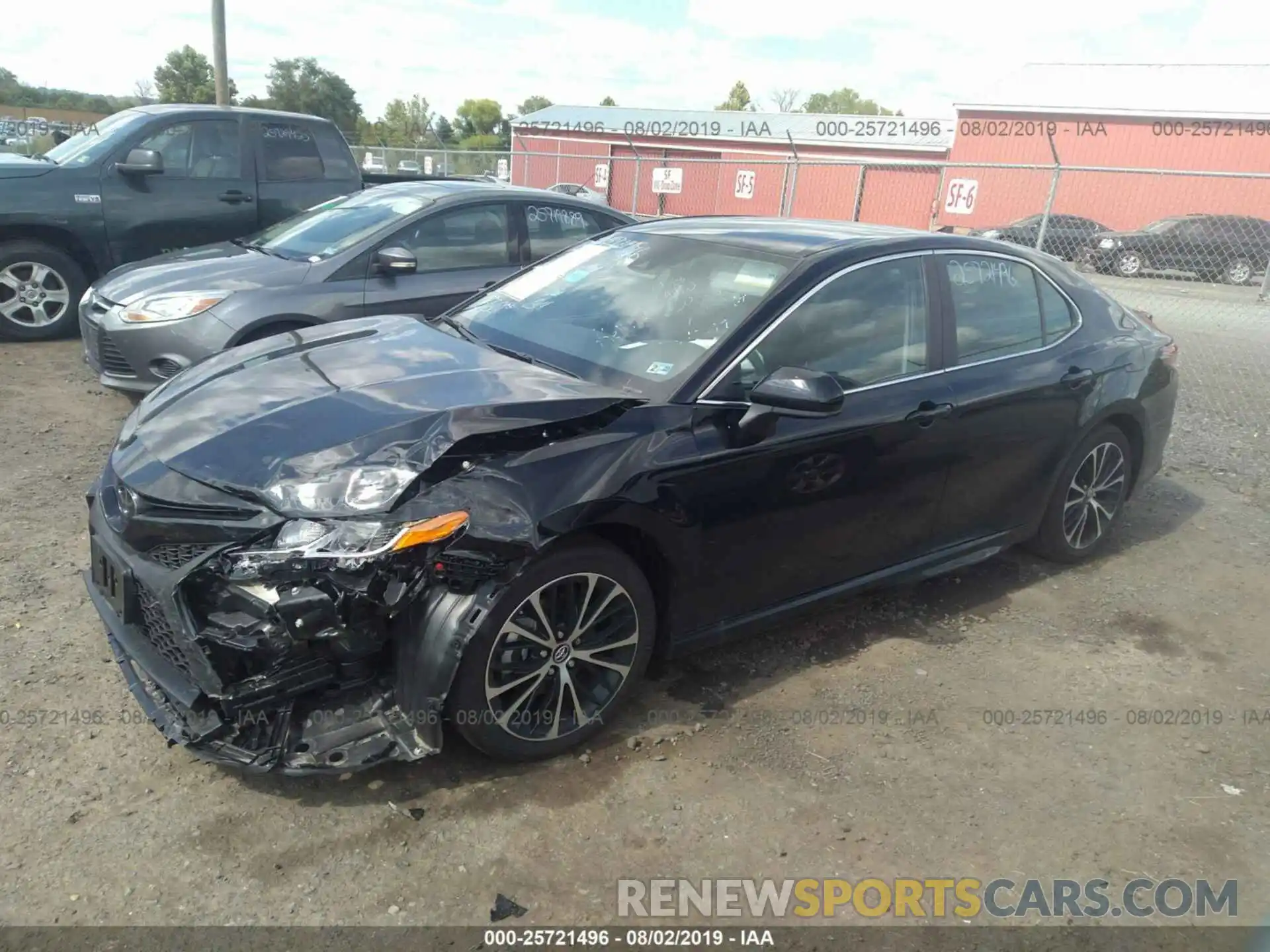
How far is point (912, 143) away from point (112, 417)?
105 ft

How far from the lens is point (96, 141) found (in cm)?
815

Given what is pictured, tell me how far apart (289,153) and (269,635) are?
7357 millimetres

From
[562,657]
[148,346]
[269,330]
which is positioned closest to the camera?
[562,657]

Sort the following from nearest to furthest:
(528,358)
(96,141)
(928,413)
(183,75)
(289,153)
→ 1. (528,358)
2. (928,413)
3. (96,141)
4. (289,153)
5. (183,75)

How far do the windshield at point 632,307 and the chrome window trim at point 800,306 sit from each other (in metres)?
0.10

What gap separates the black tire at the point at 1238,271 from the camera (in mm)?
16906

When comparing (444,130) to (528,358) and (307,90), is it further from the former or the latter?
(528,358)

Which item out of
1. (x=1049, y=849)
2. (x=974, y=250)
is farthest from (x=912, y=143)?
(x=1049, y=849)

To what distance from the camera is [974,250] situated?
422cm

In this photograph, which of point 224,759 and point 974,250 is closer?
point 224,759

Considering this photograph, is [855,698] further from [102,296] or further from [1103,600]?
[102,296]

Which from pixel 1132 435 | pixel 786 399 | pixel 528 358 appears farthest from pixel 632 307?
pixel 1132 435

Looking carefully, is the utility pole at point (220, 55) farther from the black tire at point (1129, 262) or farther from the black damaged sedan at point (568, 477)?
the black tire at point (1129, 262)

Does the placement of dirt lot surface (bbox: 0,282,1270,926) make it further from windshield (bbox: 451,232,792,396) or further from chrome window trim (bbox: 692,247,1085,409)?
windshield (bbox: 451,232,792,396)
